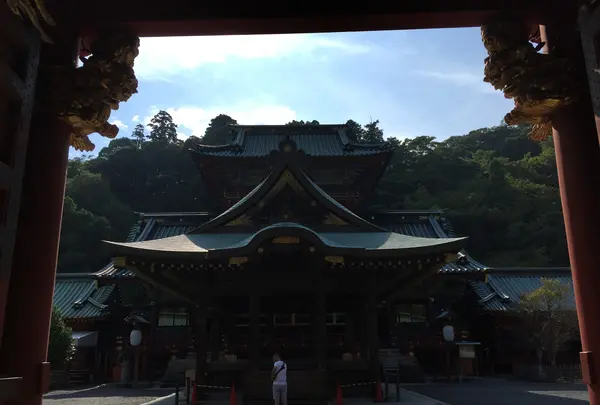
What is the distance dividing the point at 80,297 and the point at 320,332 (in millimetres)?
17960

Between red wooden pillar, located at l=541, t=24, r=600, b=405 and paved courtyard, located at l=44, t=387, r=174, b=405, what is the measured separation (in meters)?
13.7

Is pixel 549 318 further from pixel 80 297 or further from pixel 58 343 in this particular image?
pixel 80 297

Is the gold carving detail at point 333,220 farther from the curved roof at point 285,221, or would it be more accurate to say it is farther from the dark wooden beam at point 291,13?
the dark wooden beam at point 291,13

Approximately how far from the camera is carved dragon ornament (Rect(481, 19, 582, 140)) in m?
4.21

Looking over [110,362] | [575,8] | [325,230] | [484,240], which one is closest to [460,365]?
[325,230]

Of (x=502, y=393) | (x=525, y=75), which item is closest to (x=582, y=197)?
(x=525, y=75)

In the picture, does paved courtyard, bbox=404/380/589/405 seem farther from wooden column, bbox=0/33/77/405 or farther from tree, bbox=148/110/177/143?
tree, bbox=148/110/177/143

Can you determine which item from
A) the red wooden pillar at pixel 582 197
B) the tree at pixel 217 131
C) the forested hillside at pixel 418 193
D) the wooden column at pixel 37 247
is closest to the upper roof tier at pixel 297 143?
the forested hillside at pixel 418 193

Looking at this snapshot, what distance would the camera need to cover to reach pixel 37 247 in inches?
156

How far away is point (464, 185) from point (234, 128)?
29.1 meters

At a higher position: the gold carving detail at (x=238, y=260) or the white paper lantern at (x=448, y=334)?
the gold carving detail at (x=238, y=260)

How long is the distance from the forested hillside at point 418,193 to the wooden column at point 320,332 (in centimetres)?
1824

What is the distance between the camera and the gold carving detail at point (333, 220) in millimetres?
14613

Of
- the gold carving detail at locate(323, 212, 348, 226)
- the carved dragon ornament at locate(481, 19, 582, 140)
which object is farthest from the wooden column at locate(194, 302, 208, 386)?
the carved dragon ornament at locate(481, 19, 582, 140)
